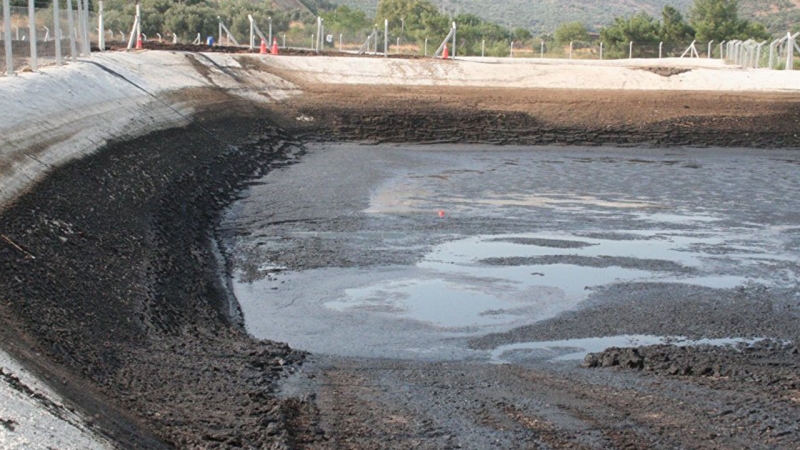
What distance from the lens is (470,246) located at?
15.4 metres

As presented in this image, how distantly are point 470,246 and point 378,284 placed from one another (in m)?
2.61

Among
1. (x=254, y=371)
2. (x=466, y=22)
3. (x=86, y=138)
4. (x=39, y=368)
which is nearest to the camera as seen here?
(x=39, y=368)

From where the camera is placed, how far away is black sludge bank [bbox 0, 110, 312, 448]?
23.6 ft

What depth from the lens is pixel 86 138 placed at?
16.6 metres

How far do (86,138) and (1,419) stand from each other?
447 inches

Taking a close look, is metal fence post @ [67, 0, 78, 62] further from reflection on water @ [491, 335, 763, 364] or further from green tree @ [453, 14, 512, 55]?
green tree @ [453, 14, 512, 55]

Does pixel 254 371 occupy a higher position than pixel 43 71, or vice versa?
pixel 43 71

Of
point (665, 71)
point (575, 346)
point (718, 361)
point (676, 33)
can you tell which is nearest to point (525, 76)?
point (665, 71)

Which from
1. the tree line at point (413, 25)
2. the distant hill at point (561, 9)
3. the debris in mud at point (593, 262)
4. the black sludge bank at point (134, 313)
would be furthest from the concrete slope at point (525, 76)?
the distant hill at point (561, 9)

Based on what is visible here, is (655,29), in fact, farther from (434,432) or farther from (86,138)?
(434,432)

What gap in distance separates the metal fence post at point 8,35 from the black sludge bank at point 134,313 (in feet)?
7.84

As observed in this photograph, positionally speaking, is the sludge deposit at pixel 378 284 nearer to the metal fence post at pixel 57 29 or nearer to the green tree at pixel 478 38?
the metal fence post at pixel 57 29

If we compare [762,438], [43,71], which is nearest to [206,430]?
[762,438]

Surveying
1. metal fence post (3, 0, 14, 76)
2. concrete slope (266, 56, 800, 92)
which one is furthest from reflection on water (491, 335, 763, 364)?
concrete slope (266, 56, 800, 92)
